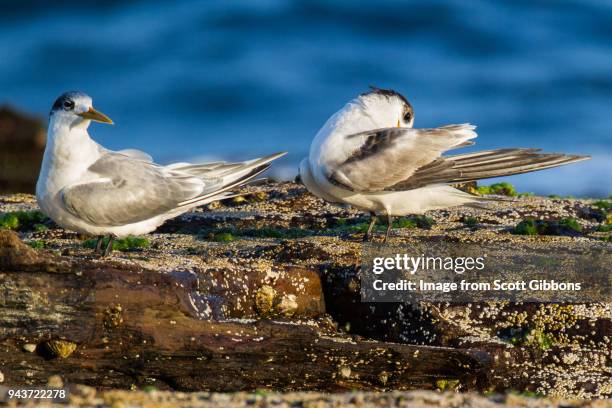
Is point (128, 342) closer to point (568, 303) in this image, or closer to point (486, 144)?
point (568, 303)

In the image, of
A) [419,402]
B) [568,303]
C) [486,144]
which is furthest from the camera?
[486,144]

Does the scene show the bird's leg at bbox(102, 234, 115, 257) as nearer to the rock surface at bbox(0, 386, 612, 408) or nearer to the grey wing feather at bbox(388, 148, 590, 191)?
the rock surface at bbox(0, 386, 612, 408)

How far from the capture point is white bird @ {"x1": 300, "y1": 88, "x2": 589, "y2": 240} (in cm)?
770

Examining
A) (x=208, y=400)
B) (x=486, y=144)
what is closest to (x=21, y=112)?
(x=486, y=144)

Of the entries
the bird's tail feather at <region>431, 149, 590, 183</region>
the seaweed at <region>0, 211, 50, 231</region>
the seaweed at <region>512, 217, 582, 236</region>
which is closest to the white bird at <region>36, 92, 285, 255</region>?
the seaweed at <region>0, 211, 50, 231</region>

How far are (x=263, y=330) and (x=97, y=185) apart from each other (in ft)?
5.68

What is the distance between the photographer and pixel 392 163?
774cm

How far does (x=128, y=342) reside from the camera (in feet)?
19.6

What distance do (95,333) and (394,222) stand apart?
3282mm

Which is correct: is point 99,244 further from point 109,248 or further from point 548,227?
point 548,227

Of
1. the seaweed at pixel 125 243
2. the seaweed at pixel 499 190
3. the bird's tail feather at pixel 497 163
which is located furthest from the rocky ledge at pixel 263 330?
the seaweed at pixel 499 190

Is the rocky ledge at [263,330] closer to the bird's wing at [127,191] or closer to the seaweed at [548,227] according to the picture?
the bird's wing at [127,191]

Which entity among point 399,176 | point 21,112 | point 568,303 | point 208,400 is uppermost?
point 21,112

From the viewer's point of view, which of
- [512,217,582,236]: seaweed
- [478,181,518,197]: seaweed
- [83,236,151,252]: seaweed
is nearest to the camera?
[83,236,151,252]: seaweed
